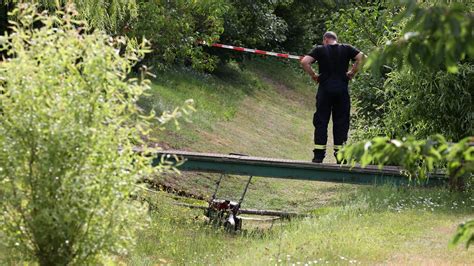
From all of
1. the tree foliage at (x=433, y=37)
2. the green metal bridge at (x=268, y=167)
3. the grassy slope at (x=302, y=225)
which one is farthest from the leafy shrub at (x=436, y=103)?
the tree foliage at (x=433, y=37)

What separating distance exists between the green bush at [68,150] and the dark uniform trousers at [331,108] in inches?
300

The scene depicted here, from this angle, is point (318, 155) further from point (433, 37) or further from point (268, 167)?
point (433, 37)

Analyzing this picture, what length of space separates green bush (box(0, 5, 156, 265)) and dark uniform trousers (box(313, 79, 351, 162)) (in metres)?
7.63

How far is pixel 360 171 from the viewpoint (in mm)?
15344

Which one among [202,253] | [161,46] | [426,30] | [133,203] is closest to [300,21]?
[161,46]

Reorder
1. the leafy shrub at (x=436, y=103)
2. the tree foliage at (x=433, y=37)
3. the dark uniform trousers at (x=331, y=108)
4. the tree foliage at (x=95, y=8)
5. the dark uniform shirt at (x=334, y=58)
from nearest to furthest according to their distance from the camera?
the tree foliage at (x=433, y=37) → the dark uniform shirt at (x=334, y=58) → the dark uniform trousers at (x=331, y=108) → the leafy shrub at (x=436, y=103) → the tree foliage at (x=95, y=8)

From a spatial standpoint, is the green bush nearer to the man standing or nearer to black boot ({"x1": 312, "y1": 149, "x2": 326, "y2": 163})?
the man standing

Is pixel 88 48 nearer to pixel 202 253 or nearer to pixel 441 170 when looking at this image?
pixel 202 253

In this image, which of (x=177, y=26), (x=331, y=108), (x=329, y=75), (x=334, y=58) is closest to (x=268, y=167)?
(x=331, y=108)

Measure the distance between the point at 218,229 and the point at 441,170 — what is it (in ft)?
11.9

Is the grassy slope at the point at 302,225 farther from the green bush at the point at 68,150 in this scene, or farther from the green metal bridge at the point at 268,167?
the green bush at the point at 68,150

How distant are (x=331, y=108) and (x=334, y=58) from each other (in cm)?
85

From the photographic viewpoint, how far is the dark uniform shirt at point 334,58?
592 inches

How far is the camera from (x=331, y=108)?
15578 mm
